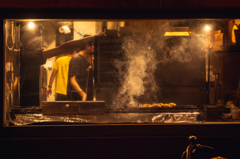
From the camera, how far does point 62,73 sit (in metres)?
2.31

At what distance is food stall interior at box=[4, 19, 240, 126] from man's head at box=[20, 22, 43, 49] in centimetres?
2

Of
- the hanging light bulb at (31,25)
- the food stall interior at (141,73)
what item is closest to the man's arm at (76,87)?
the food stall interior at (141,73)

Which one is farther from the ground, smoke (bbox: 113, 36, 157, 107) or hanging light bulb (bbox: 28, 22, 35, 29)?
hanging light bulb (bbox: 28, 22, 35, 29)

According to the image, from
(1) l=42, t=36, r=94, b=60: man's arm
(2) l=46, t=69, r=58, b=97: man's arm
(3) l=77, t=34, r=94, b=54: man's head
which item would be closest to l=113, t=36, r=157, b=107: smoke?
(3) l=77, t=34, r=94, b=54: man's head

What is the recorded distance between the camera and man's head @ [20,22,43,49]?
209 centimetres

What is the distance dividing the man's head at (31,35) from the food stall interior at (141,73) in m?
0.02

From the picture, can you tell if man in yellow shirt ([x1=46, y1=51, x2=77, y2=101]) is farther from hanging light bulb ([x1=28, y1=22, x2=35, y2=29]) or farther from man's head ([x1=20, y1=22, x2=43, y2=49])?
hanging light bulb ([x1=28, y1=22, x2=35, y2=29])

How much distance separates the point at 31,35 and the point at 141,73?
1.37m

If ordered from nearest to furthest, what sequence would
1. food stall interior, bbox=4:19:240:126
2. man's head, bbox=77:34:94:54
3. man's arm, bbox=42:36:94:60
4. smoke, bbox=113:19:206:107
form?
food stall interior, bbox=4:19:240:126, man's arm, bbox=42:36:94:60, man's head, bbox=77:34:94:54, smoke, bbox=113:19:206:107

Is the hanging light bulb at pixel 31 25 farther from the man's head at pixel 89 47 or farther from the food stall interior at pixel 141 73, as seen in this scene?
the man's head at pixel 89 47

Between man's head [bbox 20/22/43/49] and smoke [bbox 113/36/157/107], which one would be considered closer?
man's head [bbox 20/22/43/49]
